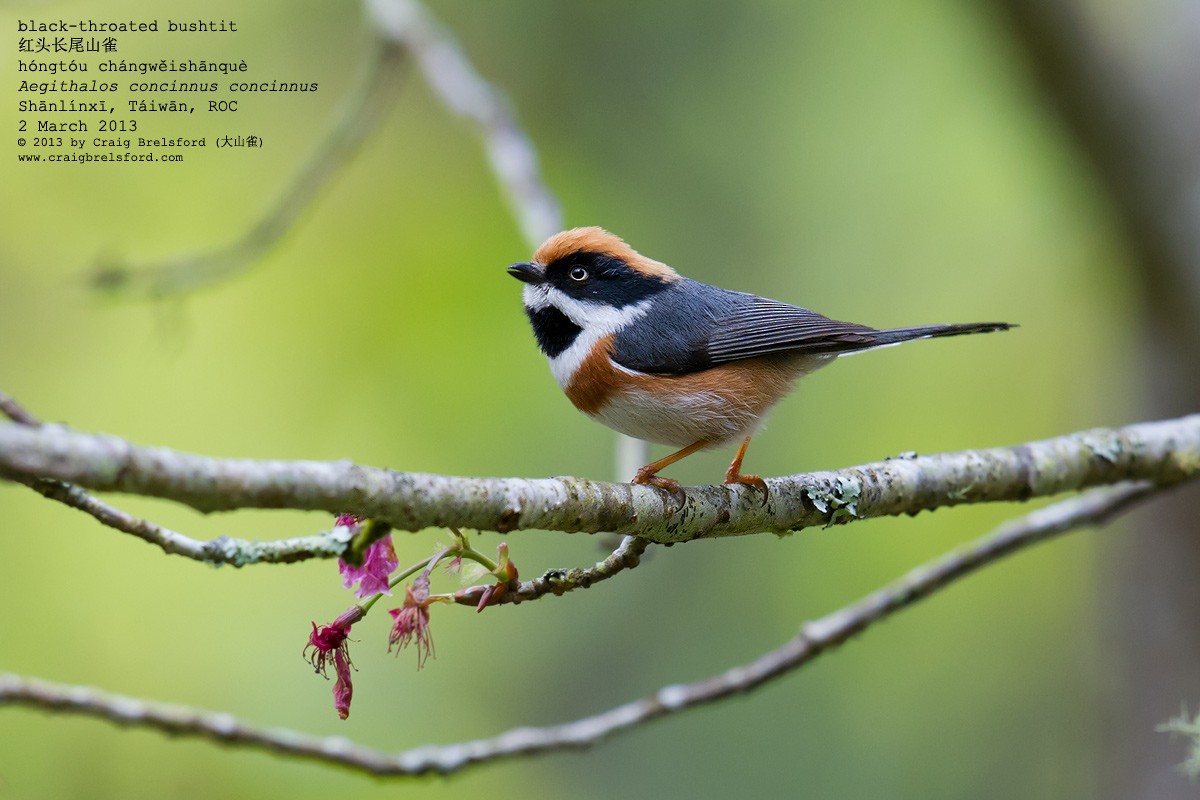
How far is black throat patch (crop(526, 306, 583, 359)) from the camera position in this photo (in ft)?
13.2

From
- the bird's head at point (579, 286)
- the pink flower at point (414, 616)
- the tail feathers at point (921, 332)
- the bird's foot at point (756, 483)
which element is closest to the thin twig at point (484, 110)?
the bird's head at point (579, 286)

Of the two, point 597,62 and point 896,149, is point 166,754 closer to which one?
point 597,62

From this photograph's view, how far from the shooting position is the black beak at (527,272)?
406 centimetres

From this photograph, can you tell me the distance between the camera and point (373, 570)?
2.24 m

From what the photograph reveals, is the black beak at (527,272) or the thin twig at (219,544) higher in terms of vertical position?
the black beak at (527,272)

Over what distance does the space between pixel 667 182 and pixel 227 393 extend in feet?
13.3

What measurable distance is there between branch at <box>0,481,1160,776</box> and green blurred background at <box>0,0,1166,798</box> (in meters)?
2.07

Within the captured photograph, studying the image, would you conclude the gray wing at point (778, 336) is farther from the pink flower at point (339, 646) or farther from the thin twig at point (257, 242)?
the thin twig at point (257, 242)

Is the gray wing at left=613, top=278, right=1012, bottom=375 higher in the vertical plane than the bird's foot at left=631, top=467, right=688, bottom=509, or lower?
higher

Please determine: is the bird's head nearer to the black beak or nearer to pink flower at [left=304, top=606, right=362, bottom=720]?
the black beak

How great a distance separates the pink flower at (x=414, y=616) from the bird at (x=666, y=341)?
1.44 meters

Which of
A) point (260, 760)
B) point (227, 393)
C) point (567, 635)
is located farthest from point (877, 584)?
point (227, 393)

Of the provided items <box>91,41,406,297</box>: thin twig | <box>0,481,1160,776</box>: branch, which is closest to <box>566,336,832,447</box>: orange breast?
<box>0,481,1160,776</box>: branch

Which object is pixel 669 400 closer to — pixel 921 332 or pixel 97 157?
pixel 921 332
